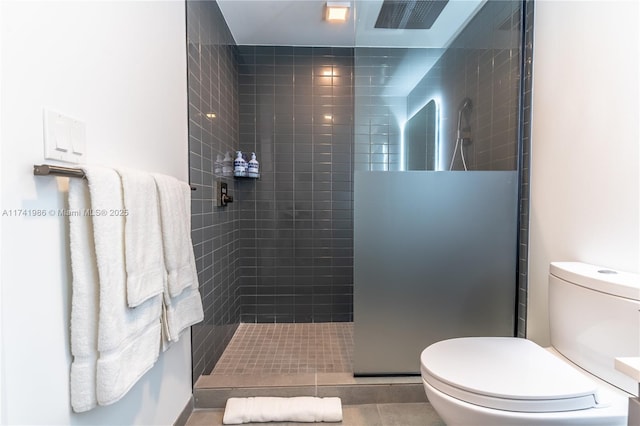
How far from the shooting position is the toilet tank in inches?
40.1

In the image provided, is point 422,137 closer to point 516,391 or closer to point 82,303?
point 516,391

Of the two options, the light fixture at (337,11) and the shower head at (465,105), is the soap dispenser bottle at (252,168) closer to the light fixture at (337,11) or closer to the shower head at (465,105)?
the light fixture at (337,11)

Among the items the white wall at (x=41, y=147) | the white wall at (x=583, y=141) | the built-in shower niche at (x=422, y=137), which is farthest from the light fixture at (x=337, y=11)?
the white wall at (x=41, y=147)

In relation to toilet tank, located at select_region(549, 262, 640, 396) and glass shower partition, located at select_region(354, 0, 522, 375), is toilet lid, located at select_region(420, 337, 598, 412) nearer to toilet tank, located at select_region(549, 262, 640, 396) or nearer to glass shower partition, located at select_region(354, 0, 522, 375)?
toilet tank, located at select_region(549, 262, 640, 396)

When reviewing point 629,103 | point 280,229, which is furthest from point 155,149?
point 629,103

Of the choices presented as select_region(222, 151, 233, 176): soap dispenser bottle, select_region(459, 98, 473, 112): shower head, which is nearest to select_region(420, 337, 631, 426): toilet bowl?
select_region(459, 98, 473, 112): shower head

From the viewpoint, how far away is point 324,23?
7.19ft

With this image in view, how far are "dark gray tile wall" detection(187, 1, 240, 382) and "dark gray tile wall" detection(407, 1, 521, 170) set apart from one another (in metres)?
1.23

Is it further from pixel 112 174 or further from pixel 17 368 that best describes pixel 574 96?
pixel 17 368

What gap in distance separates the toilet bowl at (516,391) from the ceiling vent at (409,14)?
1.83m

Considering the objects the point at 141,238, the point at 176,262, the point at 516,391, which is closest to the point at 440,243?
the point at 516,391

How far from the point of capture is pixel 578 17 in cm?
136

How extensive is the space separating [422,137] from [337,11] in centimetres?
96

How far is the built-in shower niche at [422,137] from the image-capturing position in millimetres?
1858
